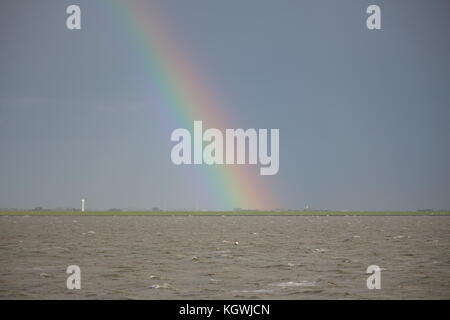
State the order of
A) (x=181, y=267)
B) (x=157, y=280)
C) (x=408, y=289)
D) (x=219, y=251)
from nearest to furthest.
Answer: (x=408, y=289), (x=157, y=280), (x=181, y=267), (x=219, y=251)

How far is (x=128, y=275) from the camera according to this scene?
40.5 m

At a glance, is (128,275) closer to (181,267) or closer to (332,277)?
(181,267)

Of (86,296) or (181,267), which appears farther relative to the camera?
(181,267)
